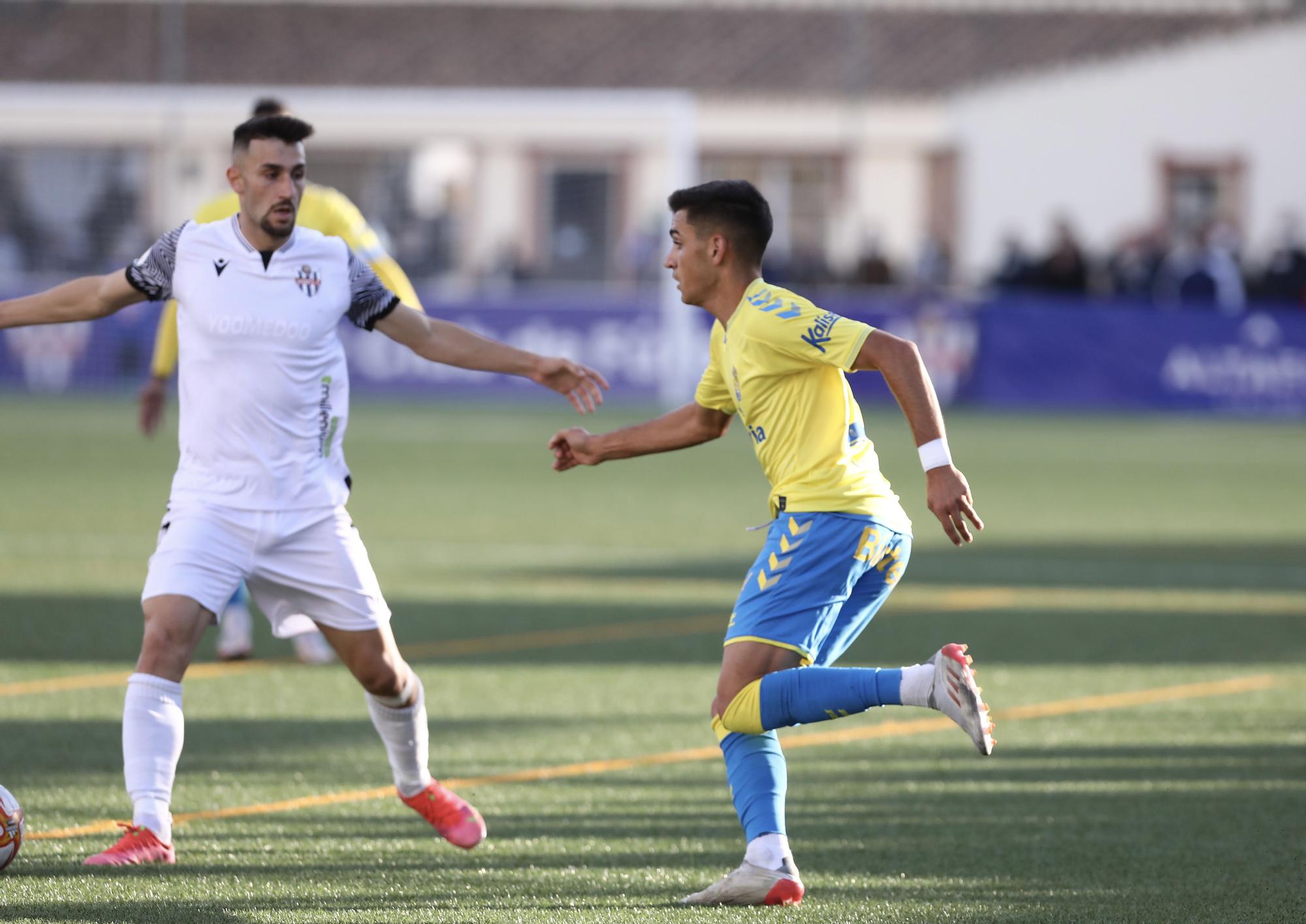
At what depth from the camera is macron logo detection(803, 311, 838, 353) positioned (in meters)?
5.42

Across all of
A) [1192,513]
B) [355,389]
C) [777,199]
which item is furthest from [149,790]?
[777,199]

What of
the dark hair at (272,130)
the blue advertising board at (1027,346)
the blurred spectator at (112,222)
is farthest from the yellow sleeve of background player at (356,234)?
the blurred spectator at (112,222)

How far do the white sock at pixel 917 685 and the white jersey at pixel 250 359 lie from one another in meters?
1.86

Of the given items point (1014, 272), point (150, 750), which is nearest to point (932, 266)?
point (1014, 272)

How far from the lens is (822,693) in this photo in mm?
5332

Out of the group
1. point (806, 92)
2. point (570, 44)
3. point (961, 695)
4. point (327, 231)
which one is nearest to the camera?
point (961, 695)

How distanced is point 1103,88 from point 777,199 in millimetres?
7673

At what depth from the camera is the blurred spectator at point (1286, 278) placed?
2952 cm

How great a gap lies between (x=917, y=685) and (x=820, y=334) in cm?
94

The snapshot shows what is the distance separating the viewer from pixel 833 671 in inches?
211

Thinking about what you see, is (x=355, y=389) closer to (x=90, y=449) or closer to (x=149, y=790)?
(x=90, y=449)

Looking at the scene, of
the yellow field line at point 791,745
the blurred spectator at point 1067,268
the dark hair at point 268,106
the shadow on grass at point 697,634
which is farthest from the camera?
the blurred spectator at point 1067,268

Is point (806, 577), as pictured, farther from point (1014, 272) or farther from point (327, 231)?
point (1014, 272)

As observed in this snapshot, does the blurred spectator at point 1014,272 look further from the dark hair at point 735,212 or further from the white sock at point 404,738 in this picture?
the dark hair at point 735,212
